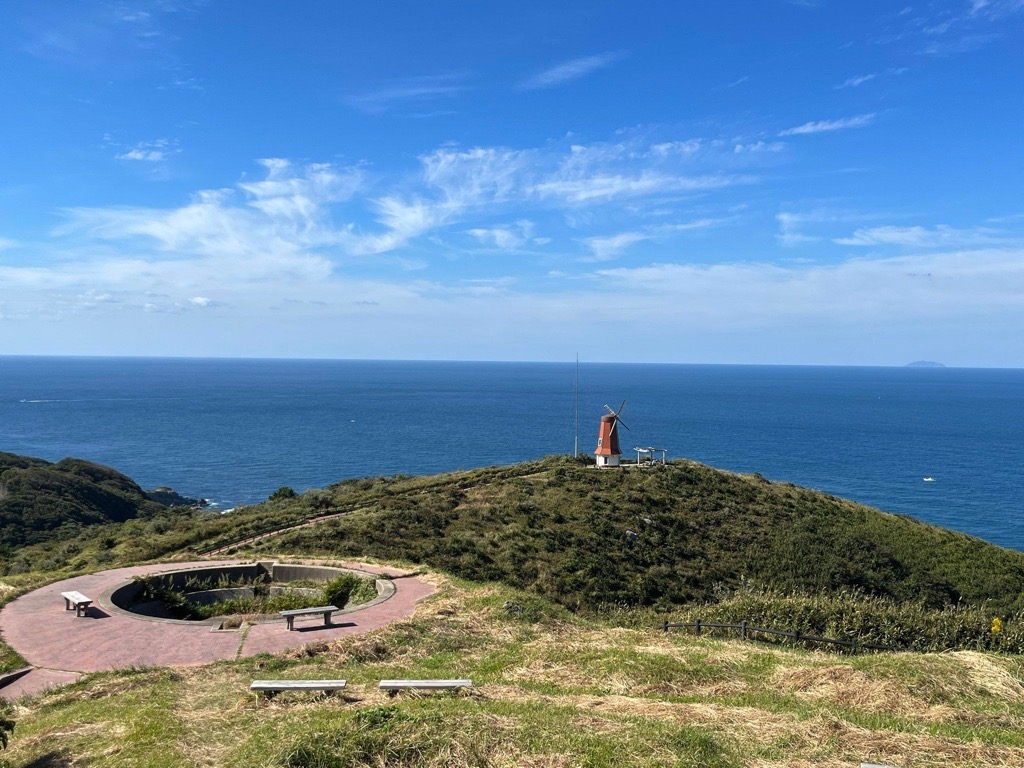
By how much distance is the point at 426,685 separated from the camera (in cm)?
1051

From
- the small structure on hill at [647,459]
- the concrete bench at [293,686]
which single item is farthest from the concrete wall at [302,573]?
the small structure on hill at [647,459]

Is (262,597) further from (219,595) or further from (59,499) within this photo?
(59,499)

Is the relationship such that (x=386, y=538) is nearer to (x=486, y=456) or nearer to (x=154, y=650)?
(x=154, y=650)

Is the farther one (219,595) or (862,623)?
(219,595)

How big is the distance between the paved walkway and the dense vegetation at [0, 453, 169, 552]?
3538 cm

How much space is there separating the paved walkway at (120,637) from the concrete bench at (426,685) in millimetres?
4756

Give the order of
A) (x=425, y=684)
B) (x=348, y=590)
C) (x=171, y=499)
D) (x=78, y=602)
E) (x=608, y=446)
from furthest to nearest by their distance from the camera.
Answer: (x=171, y=499), (x=608, y=446), (x=348, y=590), (x=78, y=602), (x=425, y=684)

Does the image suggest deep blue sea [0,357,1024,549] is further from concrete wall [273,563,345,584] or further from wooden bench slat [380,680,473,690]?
wooden bench slat [380,680,473,690]

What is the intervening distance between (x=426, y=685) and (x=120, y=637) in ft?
28.3

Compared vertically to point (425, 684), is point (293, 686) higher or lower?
lower

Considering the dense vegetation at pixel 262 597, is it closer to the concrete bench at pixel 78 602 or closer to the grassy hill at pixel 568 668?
the concrete bench at pixel 78 602

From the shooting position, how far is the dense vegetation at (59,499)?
49094 mm

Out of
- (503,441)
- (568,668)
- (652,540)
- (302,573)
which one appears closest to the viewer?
(568,668)

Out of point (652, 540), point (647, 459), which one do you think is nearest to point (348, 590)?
point (652, 540)
